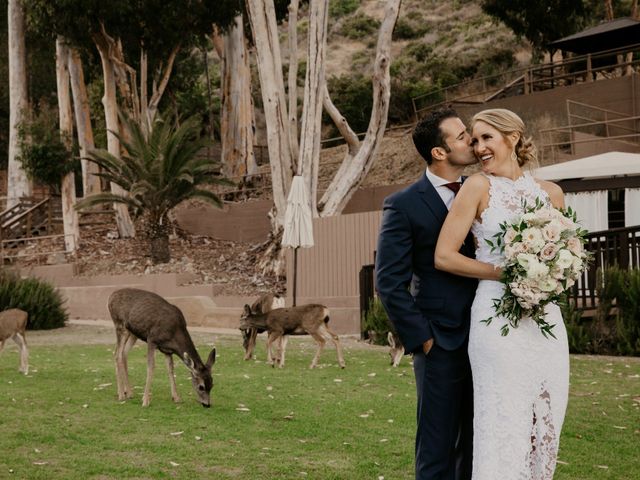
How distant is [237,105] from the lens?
129ft

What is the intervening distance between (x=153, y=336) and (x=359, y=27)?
229 feet

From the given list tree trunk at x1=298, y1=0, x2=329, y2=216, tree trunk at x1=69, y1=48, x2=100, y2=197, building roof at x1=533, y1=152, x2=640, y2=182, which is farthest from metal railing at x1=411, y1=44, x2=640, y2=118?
tree trunk at x1=69, y1=48, x2=100, y2=197

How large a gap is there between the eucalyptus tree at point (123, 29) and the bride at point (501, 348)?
27.6 meters

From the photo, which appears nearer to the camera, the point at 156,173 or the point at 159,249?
the point at 156,173

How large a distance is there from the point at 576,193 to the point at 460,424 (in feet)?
55.5

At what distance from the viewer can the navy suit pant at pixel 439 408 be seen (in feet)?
16.1


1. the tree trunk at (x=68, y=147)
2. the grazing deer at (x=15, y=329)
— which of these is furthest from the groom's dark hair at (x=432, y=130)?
the tree trunk at (x=68, y=147)

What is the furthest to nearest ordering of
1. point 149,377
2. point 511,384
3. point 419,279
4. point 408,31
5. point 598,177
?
point 408,31 < point 598,177 < point 149,377 < point 419,279 < point 511,384

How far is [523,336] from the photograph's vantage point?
4805mm

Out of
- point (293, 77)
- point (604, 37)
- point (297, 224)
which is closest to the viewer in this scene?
point (297, 224)

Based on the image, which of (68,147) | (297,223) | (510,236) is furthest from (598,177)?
(68,147)

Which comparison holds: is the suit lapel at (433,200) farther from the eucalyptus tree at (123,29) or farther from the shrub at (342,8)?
the shrub at (342,8)

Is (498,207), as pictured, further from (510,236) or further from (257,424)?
(257,424)

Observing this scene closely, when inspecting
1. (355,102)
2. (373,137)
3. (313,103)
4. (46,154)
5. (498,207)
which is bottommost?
(498,207)
